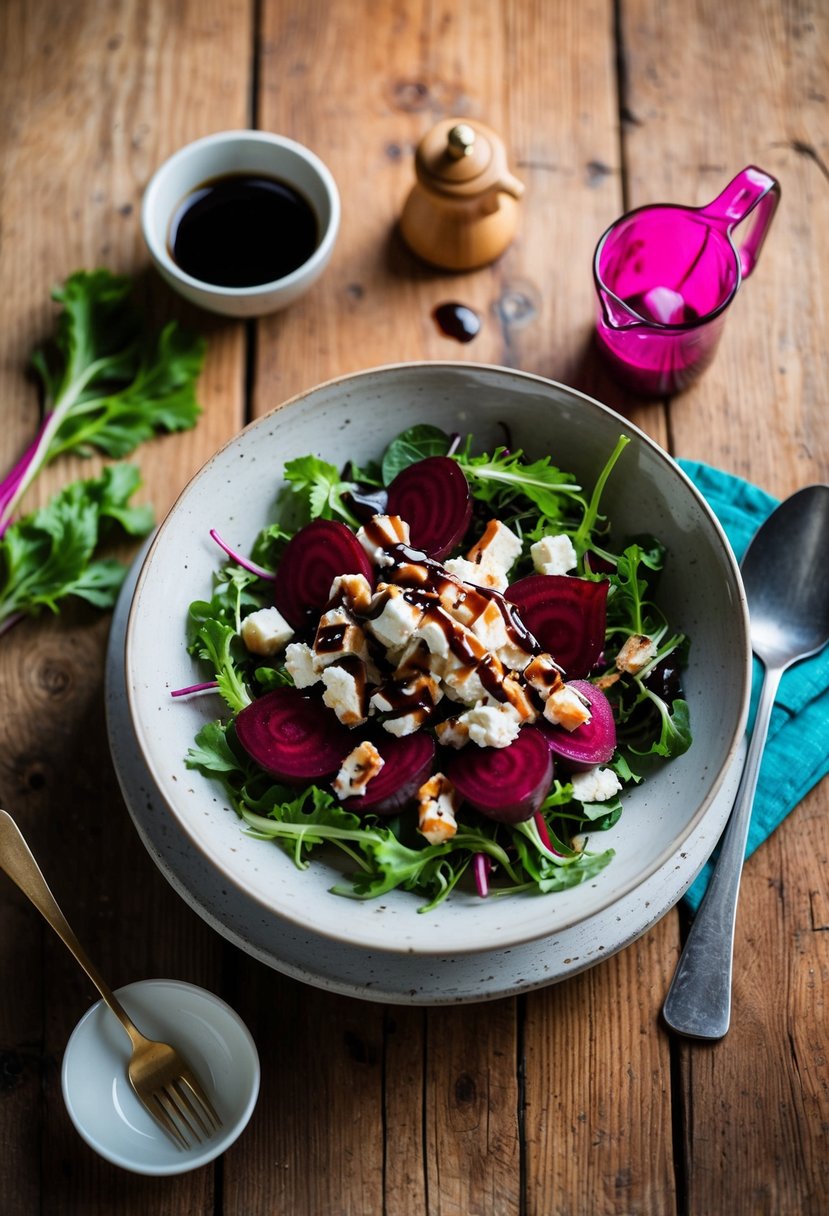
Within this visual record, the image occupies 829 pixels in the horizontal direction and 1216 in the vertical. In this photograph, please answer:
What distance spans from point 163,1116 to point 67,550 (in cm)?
108

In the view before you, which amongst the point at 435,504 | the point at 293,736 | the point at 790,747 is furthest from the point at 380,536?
the point at 790,747

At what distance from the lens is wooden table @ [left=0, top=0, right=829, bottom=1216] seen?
74.9 inches

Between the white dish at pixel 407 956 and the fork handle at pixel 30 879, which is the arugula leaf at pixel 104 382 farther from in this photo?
the white dish at pixel 407 956

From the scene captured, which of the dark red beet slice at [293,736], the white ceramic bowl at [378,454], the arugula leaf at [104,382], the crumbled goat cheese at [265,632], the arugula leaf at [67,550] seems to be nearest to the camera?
the white ceramic bowl at [378,454]

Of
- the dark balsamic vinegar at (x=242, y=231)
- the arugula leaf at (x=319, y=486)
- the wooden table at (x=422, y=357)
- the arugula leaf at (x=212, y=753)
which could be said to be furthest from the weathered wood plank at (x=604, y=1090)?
the dark balsamic vinegar at (x=242, y=231)

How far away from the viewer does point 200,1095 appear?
1.83 meters

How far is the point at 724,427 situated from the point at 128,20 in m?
1.74

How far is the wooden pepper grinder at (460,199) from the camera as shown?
7.29 ft

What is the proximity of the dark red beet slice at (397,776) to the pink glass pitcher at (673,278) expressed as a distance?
92 centimetres

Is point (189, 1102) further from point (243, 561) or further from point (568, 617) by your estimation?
point (568, 617)

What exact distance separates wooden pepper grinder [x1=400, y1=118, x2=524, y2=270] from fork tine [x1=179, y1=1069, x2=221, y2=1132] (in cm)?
172

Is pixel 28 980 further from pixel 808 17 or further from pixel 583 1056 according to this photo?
pixel 808 17

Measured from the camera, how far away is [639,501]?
1938 mm

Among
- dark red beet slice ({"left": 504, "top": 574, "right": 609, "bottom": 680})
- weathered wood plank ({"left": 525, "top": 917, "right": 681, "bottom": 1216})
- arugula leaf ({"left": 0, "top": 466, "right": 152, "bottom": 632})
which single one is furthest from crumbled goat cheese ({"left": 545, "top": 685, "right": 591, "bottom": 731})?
arugula leaf ({"left": 0, "top": 466, "right": 152, "bottom": 632})
